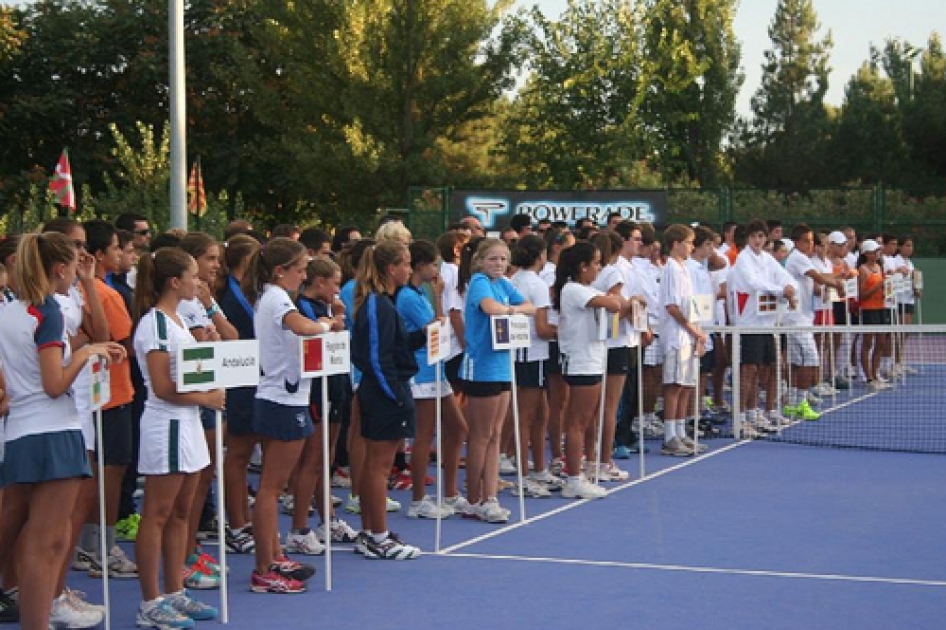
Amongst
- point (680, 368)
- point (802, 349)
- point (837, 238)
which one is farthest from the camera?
point (837, 238)

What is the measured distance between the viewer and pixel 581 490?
495 inches

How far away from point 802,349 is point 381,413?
8.59 metres

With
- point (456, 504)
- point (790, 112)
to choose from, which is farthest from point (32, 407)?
point (790, 112)

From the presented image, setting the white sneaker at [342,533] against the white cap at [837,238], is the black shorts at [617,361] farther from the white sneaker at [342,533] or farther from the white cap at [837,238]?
the white cap at [837,238]

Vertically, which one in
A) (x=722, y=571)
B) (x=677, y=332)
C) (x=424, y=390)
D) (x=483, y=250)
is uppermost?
(x=483, y=250)

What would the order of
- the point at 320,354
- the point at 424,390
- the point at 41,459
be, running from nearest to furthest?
the point at 41,459, the point at 320,354, the point at 424,390

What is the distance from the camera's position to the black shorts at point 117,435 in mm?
9328

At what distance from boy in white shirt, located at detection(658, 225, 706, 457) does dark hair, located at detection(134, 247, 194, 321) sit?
7289 millimetres

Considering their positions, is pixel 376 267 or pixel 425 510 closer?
pixel 376 267

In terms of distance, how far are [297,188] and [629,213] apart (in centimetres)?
2031

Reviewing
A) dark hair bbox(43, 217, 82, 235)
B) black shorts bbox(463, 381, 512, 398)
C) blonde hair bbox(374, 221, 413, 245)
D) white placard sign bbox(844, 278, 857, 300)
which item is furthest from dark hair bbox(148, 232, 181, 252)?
white placard sign bbox(844, 278, 857, 300)

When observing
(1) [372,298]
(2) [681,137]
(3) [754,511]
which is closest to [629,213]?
(3) [754,511]

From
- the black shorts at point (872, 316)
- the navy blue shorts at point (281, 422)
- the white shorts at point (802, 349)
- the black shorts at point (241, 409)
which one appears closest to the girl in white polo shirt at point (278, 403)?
the navy blue shorts at point (281, 422)

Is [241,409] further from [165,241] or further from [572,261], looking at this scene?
[572,261]
